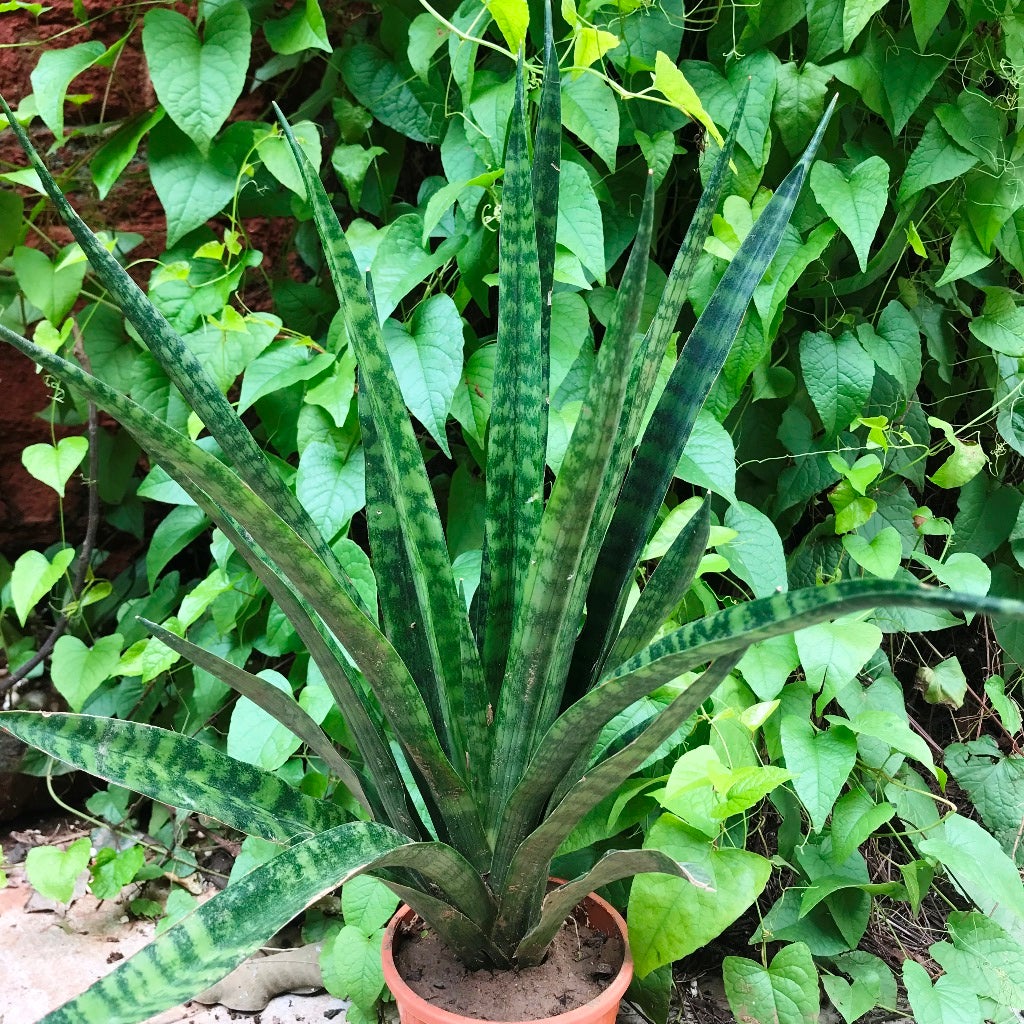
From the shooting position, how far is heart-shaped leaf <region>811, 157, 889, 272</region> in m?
0.95

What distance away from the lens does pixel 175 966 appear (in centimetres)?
42

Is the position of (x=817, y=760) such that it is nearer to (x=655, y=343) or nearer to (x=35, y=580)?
(x=655, y=343)

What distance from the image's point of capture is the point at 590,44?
2.69ft

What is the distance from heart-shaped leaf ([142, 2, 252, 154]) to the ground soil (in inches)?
34.7

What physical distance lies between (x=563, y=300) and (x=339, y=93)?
18.7 inches

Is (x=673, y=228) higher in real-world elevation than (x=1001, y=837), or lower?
higher

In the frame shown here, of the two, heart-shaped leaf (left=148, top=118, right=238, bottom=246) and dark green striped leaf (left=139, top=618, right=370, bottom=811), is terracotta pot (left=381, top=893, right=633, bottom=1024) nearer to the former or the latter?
dark green striped leaf (left=139, top=618, right=370, bottom=811)

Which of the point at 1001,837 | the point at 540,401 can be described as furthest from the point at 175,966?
the point at 1001,837

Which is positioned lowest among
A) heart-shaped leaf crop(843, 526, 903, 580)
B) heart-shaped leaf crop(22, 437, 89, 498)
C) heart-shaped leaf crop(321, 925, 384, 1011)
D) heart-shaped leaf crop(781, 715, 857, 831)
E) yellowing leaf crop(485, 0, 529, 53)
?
heart-shaped leaf crop(321, 925, 384, 1011)

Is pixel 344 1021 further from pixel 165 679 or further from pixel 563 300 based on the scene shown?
pixel 563 300

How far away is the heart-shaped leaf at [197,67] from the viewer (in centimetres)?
104

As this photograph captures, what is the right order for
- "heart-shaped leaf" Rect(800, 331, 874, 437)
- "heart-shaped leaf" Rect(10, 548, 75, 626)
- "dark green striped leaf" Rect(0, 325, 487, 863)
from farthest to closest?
"heart-shaped leaf" Rect(10, 548, 75, 626) < "heart-shaped leaf" Rect(800, 331, 874, 437) < "dark green striped leaf" Rect(0, 325, 487, 863)

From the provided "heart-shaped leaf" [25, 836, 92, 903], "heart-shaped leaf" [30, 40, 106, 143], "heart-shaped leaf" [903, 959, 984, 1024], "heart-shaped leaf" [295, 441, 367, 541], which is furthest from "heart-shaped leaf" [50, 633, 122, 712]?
"heart-shaped leaf" [903, 959, 984, 1024]

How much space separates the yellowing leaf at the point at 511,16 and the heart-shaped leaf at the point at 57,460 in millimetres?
700
